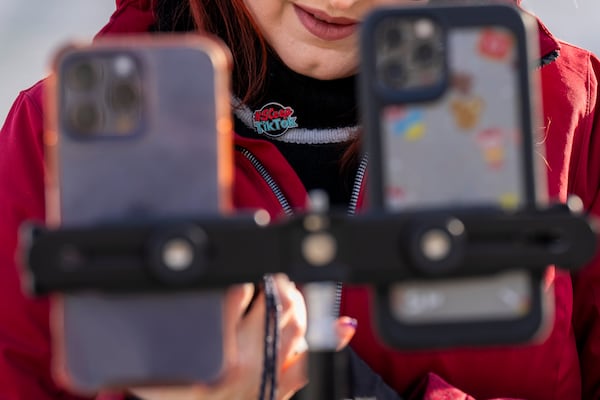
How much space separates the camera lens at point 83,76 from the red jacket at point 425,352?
0.51m

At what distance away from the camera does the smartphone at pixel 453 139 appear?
0.53 metres

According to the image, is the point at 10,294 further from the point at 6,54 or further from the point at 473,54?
the point at 6,54

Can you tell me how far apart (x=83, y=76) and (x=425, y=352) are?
0.58 metres

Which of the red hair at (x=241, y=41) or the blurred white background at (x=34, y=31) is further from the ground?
the blurred white background at (x=34, y=31)

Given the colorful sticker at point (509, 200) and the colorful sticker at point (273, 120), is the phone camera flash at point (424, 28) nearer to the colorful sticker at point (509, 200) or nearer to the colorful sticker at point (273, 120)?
the colorful sticker at point (509, 200)

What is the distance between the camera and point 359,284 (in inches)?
20.7

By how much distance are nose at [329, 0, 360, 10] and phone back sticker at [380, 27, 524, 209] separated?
446 millimetres

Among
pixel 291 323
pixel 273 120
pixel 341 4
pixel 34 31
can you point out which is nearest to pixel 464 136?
pixel 291 323

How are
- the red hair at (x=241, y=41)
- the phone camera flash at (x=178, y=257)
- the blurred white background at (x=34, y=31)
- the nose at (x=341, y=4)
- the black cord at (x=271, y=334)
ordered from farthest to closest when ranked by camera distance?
the blurred white background at (x=34, y=31)
the red hair at (x=241, y=41)
the nose at (x=341, y=4)
the black cord at (x=271, y=334)
the phone camera flash at (x=178, y=257)

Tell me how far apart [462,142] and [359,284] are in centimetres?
10

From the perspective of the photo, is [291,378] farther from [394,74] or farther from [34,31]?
[34,31]

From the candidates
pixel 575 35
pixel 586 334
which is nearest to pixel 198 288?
pixel 586 334

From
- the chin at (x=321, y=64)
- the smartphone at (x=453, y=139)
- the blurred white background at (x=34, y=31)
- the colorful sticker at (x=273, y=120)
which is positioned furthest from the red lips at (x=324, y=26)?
the blurred white background at (x=34, y=31)

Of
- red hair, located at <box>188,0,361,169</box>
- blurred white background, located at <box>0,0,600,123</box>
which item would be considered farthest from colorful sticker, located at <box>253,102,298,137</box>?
blurred white background, located at <box>0,0,600,123</box>
